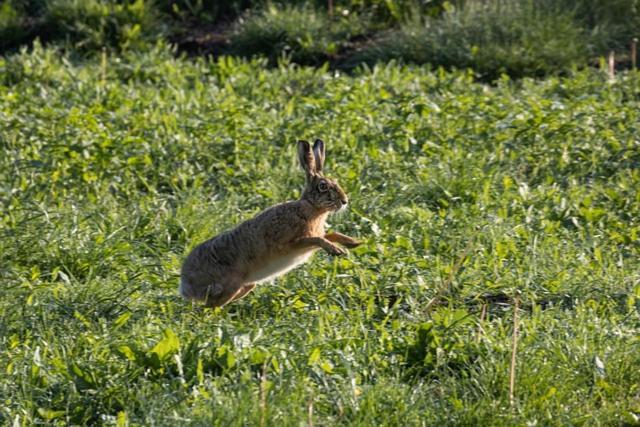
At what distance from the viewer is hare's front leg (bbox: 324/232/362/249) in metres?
5.78

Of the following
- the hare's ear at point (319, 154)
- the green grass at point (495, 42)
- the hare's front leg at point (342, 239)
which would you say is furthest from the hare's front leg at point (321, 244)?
the green grass at point (495, 42)

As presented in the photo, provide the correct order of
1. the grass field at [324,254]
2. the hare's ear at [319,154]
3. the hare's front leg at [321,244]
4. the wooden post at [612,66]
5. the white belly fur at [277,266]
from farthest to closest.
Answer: the wooden post at [612,66], the hare's ear at [319,154], the white belly fur at [277,266], the hare's front leg at [321,244], the grass field at [324,254]

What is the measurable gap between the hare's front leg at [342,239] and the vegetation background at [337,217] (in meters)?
0.22

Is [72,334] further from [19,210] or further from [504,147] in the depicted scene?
[504,147]

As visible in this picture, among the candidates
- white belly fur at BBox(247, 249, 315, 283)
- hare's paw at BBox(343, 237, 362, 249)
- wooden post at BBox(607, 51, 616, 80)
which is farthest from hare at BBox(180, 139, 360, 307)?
wooden post at BBox(607, 51, 616, 80)

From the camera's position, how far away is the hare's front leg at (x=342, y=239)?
5.78 m

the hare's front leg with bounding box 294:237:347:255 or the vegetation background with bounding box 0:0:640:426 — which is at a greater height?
the hare's front leg with bounding box 294:237:347:255

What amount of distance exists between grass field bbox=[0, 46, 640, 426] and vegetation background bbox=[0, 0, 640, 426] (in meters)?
0.02

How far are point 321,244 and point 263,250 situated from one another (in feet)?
0.95

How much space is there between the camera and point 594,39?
10469 mm

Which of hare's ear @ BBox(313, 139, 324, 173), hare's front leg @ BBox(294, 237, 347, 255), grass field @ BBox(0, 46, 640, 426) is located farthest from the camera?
hare's ear @ BBox(313, 139, 324, 173)

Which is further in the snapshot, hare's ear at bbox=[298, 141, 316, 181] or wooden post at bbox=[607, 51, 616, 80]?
wooden post at bbox=[607, 51, 616, 80]

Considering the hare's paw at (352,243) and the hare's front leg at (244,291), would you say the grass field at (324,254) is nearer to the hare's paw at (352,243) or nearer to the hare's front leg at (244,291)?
the hare's front leg at (244,291)

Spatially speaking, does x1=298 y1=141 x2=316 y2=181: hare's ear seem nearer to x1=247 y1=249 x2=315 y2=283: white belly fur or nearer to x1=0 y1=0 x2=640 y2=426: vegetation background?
x1=247 y1=249 x2=315 y2=283: white belly fur
